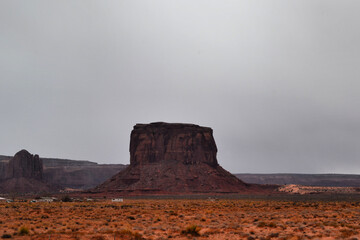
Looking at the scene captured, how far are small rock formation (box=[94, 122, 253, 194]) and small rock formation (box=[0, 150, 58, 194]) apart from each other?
43177 millimetres

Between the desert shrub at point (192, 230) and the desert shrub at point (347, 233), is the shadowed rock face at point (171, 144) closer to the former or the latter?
the desert shrub at point (192, 230)

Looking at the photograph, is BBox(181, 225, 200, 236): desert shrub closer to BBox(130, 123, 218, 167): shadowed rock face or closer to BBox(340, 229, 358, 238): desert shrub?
BBox(340, 229, 358, 238): desert shrub

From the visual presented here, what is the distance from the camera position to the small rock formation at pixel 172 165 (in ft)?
352

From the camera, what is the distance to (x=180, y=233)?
70.3 ft

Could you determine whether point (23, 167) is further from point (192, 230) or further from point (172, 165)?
point (192, 230)

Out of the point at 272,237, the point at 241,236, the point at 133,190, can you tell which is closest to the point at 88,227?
the point at 241,236

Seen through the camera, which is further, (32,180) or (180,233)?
(32,180)

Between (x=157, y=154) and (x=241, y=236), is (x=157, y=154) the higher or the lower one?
the higher one

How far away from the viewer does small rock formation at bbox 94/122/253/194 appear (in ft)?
352

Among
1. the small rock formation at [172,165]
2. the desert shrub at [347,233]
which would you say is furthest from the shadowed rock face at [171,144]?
the desert shrub at [347,233]

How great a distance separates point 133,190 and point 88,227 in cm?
7914

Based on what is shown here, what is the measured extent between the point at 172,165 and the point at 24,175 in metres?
65.5

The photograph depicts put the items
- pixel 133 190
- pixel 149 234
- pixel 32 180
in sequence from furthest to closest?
pixel 32 180 → pixel 133 190 → pixel 149 234

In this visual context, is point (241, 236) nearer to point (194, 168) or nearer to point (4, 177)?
point (194, 168)
